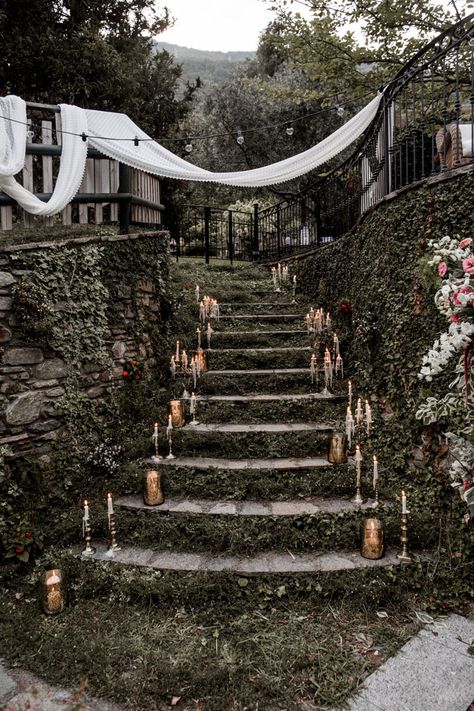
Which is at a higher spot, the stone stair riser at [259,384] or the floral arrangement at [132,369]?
the floral arrangement at [132,369]

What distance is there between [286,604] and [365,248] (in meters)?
4.42

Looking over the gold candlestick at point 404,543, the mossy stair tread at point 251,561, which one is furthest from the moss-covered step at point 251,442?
the gold candlestick at point 404,543

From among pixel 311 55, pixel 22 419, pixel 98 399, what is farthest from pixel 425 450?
pixel 311 55

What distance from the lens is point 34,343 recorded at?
4.39 m

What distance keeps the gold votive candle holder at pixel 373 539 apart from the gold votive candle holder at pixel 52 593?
7.38 ft

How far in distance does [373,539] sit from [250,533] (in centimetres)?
95

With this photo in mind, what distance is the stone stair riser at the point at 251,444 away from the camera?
15.3 ft

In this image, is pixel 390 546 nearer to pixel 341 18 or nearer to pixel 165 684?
pixel 165 684

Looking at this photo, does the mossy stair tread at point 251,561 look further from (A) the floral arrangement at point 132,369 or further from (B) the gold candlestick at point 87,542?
(A) the floral arrangement at point 132,369

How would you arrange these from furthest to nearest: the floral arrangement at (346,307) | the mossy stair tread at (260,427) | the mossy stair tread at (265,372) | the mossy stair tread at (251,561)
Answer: the floral arrangement at (346,307), the mossy stair tread at (265,372), the mossy stair tread at (260,427), the mossy stair tread at (251,561)

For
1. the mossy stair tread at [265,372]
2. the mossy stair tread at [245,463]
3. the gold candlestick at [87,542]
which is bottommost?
the gold candlestick at [87,542]

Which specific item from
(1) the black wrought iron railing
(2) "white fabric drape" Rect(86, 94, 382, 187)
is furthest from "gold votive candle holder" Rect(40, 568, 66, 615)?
(1) the black wrought iron railing

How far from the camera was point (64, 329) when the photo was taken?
465 cm

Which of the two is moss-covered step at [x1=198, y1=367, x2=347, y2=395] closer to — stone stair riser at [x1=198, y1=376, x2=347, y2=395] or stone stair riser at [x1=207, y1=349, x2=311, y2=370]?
stone stair riser at [x1=198, y1=376, x2=347, y2=395]
